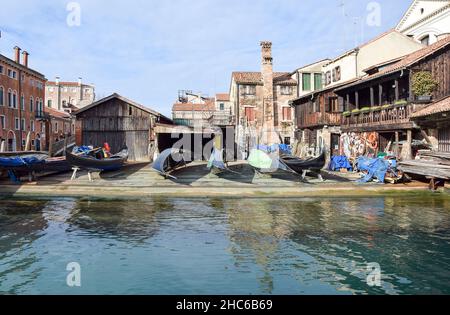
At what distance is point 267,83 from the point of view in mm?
37469

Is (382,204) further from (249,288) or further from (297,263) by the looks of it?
(249,288)

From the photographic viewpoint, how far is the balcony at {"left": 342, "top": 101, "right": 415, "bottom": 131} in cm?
1964

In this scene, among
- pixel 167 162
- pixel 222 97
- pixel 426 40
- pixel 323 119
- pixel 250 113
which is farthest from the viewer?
pixel 222 97

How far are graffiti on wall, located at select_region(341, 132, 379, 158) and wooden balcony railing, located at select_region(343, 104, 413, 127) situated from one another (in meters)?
0.70

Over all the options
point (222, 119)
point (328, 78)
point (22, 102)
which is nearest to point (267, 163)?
point (328, 78)

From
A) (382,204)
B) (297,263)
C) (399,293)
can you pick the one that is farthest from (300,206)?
(399,293)

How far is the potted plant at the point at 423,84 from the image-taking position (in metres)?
19.4

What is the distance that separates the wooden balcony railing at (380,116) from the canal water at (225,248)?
6.58 metres

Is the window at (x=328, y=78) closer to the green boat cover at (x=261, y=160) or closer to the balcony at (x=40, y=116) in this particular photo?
the green boat cover at (x=261, y=160)

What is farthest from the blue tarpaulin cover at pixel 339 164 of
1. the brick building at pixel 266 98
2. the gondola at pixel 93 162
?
the brick building at pixel 266 98

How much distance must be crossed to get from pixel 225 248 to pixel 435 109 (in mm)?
13712

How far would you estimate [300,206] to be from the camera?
1466 cm

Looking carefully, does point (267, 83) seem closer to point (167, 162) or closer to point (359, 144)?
point (359, 144)

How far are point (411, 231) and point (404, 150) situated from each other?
10875 mm
